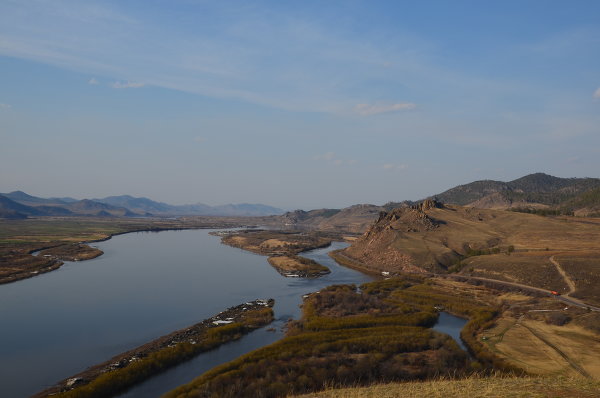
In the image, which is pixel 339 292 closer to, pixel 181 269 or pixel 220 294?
pixel 220 294

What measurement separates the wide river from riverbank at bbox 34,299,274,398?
1261 millimetres

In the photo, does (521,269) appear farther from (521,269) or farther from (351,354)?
(351,354)

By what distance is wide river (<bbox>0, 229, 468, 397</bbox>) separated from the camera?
1586 inches

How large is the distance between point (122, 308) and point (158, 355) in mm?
25467

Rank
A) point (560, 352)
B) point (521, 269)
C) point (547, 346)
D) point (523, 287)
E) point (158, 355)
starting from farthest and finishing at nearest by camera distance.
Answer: point (521, 269), point (523, 287), point (547, 346), point (560, 352), point (158, 355)

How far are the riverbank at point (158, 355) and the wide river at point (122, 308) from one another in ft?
4.14

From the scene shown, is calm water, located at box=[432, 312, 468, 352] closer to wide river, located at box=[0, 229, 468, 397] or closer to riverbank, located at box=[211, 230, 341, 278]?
wide river, located at box=[0, 229, 468, 397]

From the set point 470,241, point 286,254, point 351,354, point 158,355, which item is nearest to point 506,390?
point 351,354

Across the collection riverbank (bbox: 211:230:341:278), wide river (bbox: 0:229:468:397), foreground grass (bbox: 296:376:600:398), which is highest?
foreground grass (bbox: 296:376:600:398)

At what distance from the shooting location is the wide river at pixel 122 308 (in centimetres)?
4028

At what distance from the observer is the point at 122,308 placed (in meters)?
62.7

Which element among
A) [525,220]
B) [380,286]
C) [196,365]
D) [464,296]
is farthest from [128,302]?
[525,220]

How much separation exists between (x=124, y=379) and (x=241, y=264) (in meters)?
78.5

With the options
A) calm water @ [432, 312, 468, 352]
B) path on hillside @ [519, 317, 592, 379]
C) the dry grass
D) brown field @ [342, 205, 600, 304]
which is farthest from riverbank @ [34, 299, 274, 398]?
brown field @ [342, 205, 600, 304]
